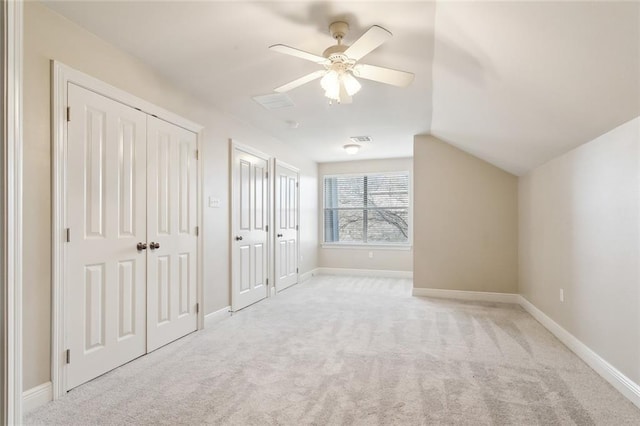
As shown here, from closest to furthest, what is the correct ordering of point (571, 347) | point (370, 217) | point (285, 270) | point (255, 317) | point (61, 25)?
point (61, 25)
point (571, 347)
point (255, 317)
point (285, 270)
point (370, 217)

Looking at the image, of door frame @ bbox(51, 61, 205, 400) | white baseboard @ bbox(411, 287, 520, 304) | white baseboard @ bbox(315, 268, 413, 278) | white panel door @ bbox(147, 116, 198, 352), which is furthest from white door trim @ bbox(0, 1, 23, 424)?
white baseboard @ bbox(315, 268, 413, 278)

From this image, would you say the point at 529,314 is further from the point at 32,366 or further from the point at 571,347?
the point at 32,366

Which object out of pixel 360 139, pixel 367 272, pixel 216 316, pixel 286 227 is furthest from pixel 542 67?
pixel 367 272

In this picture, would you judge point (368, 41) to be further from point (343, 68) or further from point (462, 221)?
point (462, 221)

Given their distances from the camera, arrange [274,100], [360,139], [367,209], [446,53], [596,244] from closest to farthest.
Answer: [446,53] < [596,244] < [274,100] < [360,139] < [367,209]

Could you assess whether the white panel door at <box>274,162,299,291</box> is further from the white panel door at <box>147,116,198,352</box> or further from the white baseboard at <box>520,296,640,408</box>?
the white baseboard at <box>520,296,640,408</box>

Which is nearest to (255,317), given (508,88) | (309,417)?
(309,417)

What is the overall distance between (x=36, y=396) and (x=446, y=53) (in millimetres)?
3497

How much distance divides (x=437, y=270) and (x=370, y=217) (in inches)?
90.8

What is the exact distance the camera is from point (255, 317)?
3990mm

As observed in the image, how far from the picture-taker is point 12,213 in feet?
4.88

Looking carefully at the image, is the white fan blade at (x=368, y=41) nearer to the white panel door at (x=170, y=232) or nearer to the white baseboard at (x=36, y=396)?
the white panel door at (x=170, y=232)

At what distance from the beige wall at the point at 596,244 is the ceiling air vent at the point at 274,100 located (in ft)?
9.06

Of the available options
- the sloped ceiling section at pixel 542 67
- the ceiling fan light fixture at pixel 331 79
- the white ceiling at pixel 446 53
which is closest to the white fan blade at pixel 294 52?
the ceiling fan light fixture at pixel 331 79
